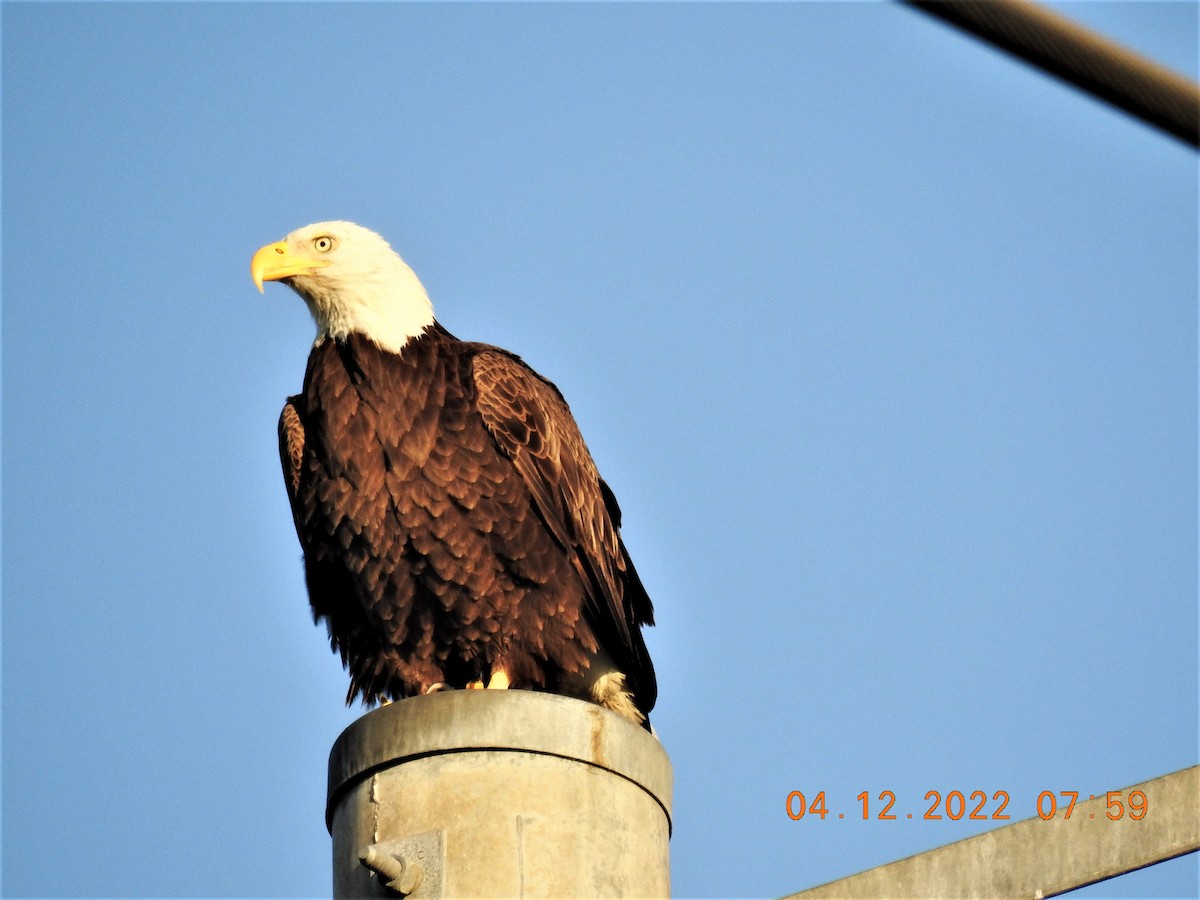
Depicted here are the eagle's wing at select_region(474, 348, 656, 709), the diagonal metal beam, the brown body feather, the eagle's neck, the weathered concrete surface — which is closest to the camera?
the diagonal metal beam

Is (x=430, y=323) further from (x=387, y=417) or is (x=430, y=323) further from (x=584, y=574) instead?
(x=584, y=574)

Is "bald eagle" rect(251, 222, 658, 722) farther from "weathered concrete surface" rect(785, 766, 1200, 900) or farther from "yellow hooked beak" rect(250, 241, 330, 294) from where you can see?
"weathered concrete surface" rect(785, 766, 1200, 900)

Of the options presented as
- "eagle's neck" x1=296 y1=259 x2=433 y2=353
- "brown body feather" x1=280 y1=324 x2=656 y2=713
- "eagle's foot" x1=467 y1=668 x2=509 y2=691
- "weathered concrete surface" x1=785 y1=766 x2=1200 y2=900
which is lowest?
"weathered concrete surface" x1=785 y1=766 x2=1200 y2=900

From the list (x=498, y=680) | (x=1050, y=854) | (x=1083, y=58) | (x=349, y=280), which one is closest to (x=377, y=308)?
(x=349, y=280)

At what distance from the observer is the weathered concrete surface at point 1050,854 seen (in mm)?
4383

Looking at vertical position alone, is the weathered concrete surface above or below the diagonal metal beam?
above

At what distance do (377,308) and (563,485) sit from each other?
1149 mm

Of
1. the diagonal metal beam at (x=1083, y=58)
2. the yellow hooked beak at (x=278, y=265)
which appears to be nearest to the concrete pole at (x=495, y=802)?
the yellow hooked beak at (x=278, y=265)

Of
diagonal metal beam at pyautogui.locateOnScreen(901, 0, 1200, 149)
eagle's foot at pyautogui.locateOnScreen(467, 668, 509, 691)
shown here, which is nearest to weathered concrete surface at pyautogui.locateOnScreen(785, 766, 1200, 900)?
eagle's foot at pyautogui.locateOnScreen(467, 668, 509, 691)

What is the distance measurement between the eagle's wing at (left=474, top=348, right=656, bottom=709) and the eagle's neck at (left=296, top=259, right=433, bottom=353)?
36cm

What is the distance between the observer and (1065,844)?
4531mm

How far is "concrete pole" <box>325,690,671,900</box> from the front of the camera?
4477 millimetres

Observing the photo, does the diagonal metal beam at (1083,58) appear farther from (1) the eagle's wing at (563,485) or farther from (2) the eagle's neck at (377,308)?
(2) the eagle's neck at (377,308)

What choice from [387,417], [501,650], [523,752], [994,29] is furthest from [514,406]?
[994,29]
